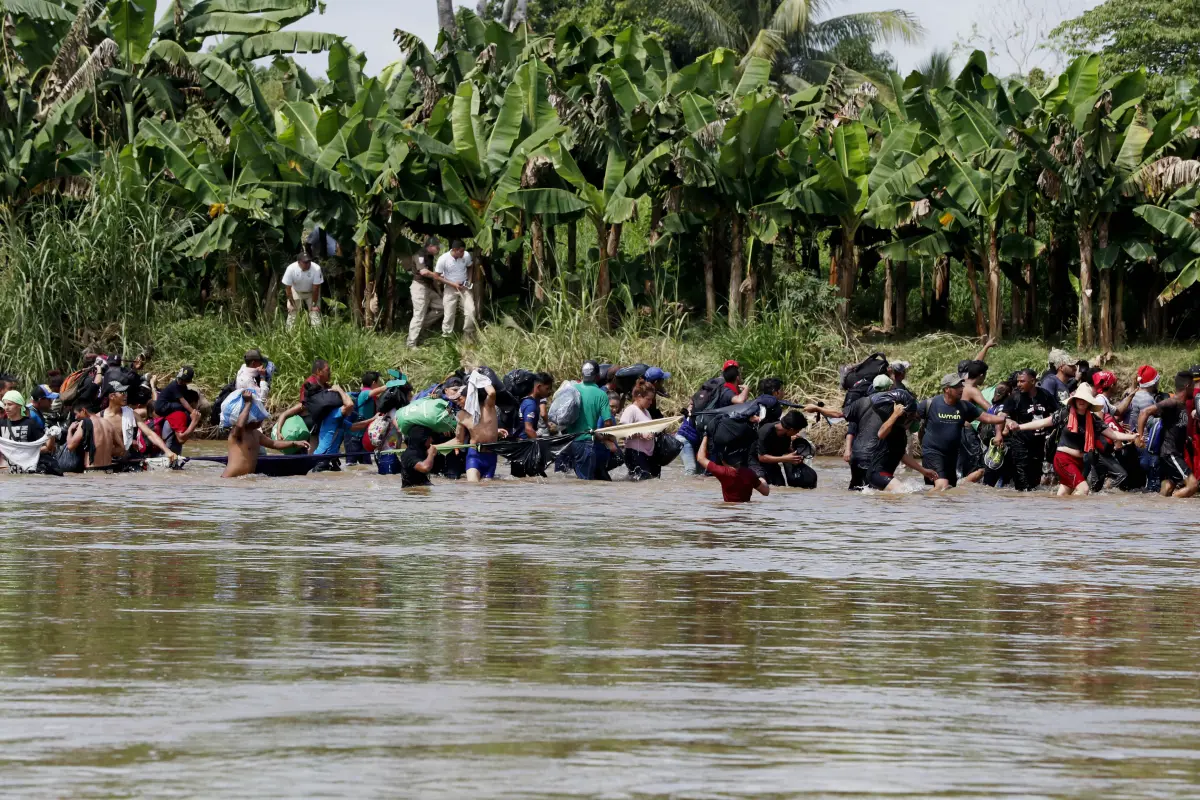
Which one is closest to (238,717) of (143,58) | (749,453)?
(749,453)

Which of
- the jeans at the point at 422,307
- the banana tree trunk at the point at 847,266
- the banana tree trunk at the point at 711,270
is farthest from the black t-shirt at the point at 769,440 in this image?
the jeans at the point at 422,307

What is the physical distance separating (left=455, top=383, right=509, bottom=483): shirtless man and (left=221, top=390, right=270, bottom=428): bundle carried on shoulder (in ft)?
6.69

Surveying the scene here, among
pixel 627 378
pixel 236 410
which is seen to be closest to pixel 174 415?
pixel 236 410

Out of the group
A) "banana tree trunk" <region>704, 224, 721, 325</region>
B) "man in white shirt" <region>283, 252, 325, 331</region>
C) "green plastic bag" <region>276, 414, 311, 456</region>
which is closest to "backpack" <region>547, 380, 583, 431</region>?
"green plastic bag" <region>276, 414, 311, 456</region>

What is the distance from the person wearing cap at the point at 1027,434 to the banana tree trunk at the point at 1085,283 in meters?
9.89

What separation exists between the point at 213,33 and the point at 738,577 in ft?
78.9

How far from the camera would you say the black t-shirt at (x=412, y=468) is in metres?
18.7

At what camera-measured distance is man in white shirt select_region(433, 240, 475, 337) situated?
30609mm

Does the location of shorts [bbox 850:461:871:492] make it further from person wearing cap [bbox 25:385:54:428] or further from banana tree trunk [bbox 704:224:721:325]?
banana tree trunk [bbox 704:224:721:325]

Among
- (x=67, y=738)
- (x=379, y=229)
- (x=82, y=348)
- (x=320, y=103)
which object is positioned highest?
(x=320, y=103)

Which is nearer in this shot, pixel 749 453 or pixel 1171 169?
pixel 749 453

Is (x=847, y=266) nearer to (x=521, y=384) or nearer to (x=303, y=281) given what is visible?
(x=303, y=281)

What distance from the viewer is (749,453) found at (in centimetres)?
1852

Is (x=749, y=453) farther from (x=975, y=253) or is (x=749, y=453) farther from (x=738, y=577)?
(x=975, y=253)
